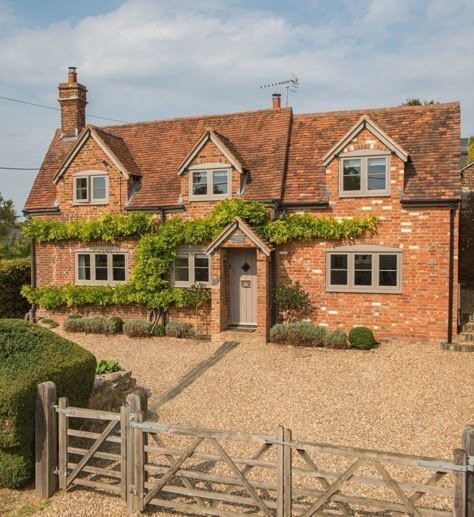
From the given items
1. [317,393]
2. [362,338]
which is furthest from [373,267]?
[317,393]

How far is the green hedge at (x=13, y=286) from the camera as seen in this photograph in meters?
21.0

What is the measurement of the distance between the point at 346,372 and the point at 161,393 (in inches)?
189

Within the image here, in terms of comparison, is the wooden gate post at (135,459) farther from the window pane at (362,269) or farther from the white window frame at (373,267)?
the window pane at (362,269)

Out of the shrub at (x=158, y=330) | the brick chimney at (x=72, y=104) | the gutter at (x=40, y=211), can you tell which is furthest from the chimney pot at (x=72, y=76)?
the shrub at (x=158, y=330)

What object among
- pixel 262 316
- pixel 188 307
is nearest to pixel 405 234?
pixel 262 316

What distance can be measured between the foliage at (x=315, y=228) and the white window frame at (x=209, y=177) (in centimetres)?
226

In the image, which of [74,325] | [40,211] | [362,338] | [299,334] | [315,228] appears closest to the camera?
[362,338]

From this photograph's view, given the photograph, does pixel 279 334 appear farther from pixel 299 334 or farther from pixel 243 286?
pixel 243 286

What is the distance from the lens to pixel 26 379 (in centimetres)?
704

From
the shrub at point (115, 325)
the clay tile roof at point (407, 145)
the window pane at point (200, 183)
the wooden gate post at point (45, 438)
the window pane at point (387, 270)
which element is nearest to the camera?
the wooden gate post at point (45, 438)

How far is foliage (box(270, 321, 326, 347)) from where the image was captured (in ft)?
51.3

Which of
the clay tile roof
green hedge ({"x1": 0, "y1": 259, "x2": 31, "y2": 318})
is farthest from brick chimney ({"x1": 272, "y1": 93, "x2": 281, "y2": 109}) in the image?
green hedge ({"x1": 0, "y1": 259, "x2": 31, "y2": 318})

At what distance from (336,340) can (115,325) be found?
8.02 m

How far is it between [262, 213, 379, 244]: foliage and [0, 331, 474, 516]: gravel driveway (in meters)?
3.66
